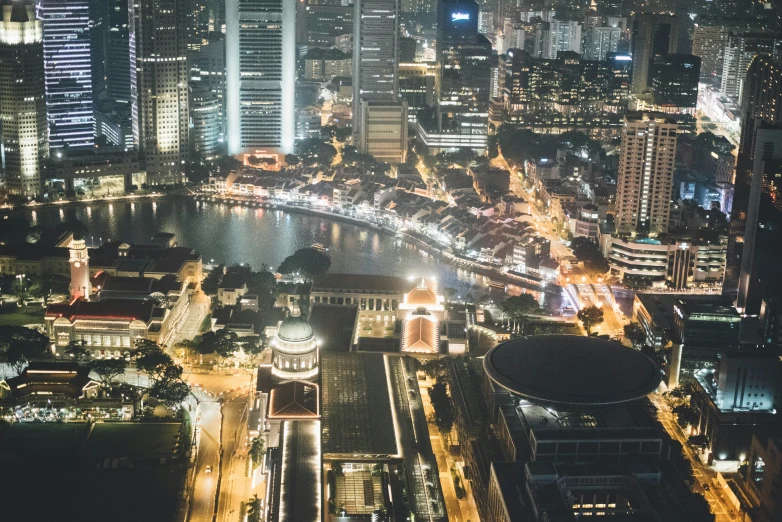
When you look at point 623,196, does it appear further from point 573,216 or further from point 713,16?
point 713,16

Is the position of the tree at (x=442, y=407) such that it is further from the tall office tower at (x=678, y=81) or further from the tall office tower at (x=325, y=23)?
the tall office tower at (x=325, y=23)

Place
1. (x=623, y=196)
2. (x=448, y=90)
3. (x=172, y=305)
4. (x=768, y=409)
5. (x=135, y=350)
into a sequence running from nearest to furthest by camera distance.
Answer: (x=768, y=409) → (x=135, y=350) → (x=172, y=305) → (x=623, y=196) → (x=448, y=90)

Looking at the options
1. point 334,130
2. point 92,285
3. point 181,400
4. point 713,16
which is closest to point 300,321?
point 181,400

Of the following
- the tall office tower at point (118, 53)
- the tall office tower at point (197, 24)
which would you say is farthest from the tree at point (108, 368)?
the tall office tower at point (197, 24)

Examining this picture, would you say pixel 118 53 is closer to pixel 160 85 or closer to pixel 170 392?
pixel 160 85

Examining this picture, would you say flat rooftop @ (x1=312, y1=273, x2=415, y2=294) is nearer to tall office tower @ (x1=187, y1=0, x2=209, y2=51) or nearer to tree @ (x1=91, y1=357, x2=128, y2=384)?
tree @ (x1=91, y1=357, x2=128, y2=384)

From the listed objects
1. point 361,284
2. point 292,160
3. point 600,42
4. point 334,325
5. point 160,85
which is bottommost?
point 334,325

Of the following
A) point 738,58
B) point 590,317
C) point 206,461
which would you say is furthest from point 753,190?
point 738,58
